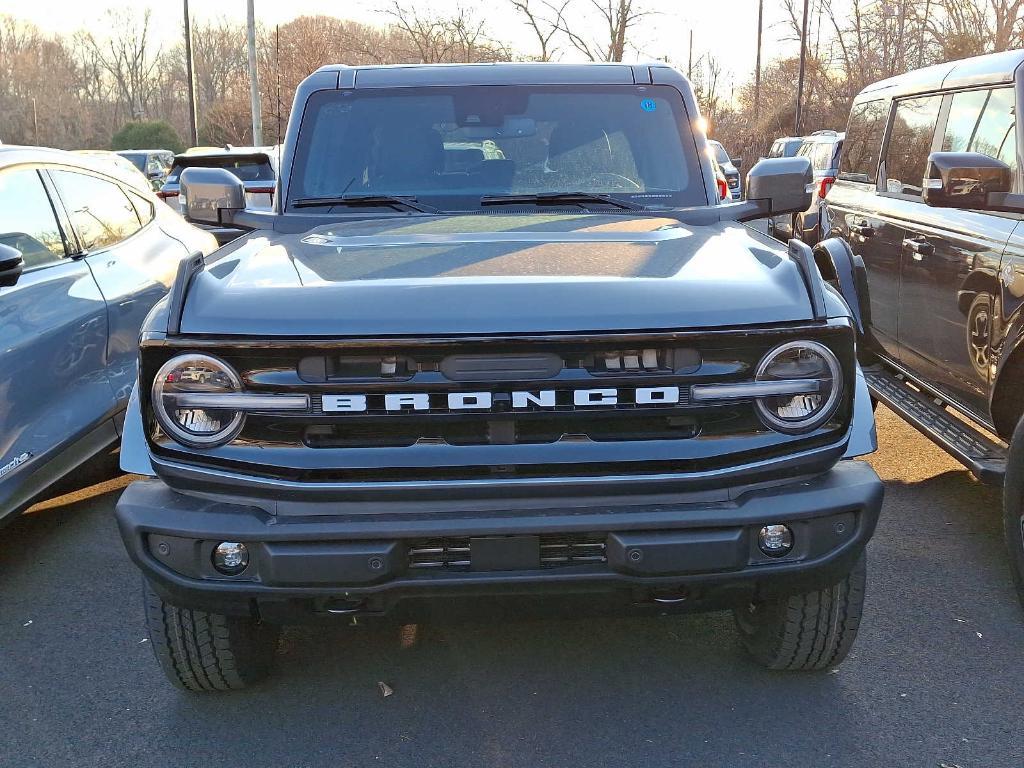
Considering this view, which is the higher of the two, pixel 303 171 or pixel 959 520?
pixel 303 171

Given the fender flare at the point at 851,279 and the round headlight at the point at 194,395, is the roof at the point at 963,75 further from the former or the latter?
the round headlight at the point at 194,395

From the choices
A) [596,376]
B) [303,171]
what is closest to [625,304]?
[596,376]

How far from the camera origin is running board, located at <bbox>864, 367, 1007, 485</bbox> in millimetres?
4098

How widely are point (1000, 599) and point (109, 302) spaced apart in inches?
154

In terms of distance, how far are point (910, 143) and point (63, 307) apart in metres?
4.24

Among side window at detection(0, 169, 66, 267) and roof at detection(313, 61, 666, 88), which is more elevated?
roof at detection(313, 61, 666, 88)

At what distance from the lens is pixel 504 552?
2623 millimetres

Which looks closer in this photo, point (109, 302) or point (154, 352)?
point (154, 352)

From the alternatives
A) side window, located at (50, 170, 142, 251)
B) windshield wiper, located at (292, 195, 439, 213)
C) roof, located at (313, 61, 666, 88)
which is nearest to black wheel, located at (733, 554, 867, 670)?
windshield wiper, located at (292, 195, 439, 213)

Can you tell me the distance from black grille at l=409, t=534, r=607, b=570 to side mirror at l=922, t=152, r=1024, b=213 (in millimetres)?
2336

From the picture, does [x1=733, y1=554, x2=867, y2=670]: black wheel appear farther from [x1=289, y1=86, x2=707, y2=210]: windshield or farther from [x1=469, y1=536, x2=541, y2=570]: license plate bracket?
[x1=289, y1=86, x2=707, y2=210]: windshield

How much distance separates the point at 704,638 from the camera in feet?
12.0

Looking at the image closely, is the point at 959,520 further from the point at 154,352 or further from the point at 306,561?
the point at 154,352

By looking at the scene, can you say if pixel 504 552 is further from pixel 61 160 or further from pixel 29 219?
pixel 61 160
